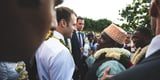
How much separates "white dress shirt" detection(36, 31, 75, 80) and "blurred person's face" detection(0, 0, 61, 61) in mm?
3118

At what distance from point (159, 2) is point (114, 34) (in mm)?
3028

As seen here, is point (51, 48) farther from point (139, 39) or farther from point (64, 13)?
point (139, 39)

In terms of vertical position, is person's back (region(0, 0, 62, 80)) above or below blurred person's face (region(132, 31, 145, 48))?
above

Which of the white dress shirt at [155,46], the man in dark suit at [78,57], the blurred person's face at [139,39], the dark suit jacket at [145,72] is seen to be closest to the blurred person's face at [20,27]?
the dark suit jacket at [145,72]

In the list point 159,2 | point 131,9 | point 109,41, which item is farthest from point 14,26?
point 131,9

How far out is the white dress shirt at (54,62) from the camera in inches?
150

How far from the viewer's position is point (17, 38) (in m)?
0.65

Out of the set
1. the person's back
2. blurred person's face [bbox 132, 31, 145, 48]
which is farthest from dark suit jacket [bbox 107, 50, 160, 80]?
blurred person's face [bbox 132, 31, 145, 48]

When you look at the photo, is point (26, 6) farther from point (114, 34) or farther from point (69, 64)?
point (114, 34)

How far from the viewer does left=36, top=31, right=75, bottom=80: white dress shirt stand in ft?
12.5

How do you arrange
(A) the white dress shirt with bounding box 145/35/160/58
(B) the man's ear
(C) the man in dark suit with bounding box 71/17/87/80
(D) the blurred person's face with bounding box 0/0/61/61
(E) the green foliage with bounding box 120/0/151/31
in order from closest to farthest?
(D) the blurred person's face with bounding box 0/0/61/61, (A) the white dress shirt with bounding box 145/35/160/58, (B) the man's ear, (C) the man in dark suit with bounding box 71/17/87/80, (E) the green foliage with bounding box 120/0/151/31

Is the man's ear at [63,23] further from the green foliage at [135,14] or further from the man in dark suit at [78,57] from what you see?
the green foliage at [135,14]

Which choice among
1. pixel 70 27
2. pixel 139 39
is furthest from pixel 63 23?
pixel 139 39

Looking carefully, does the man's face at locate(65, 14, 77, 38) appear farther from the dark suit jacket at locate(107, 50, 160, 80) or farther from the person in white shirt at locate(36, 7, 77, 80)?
the dark suit jacket at locate(107, 50, 160, 80)
